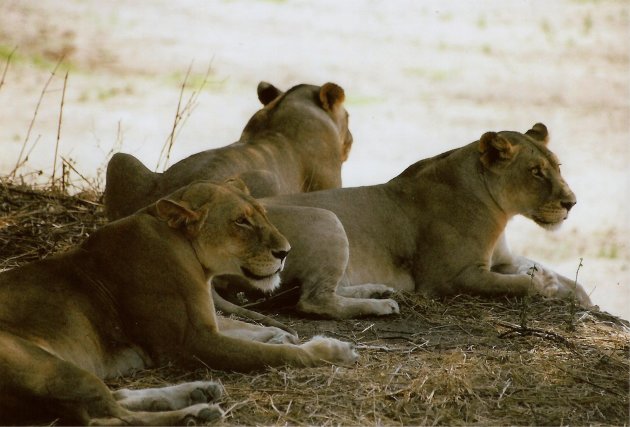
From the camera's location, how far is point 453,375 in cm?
468

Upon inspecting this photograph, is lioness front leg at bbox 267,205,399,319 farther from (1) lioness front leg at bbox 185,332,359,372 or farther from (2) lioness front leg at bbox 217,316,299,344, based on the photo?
(1) lioness front leg at bbox 185,332,359,372

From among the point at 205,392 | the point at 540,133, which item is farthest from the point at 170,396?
the point at 540,133

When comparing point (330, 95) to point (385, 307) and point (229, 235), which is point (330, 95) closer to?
point (385, 307)

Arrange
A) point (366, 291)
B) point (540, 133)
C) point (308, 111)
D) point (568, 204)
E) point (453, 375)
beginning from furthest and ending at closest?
point (308, 111)
point (540, 133)
point (568, 204)
point (366, 291)
point (453, 375)

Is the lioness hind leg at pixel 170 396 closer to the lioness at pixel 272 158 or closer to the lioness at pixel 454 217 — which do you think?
the lioness at pixel 454 217

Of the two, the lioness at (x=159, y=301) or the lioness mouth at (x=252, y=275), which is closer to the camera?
the lioness at (x=159, y=301)

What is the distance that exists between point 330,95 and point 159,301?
A: 12.3 feet

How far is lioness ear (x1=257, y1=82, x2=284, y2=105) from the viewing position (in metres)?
8.55

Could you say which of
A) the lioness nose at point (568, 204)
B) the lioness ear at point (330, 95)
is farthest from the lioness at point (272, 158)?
the lioness nose at point (568, 204)

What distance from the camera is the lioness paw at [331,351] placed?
4863 millimetres

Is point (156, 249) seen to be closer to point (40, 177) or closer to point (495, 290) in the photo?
point (495, 290)

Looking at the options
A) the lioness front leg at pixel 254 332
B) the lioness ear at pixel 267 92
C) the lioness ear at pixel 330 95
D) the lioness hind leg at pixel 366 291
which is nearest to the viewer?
the lioness front leg at pixel 254 332

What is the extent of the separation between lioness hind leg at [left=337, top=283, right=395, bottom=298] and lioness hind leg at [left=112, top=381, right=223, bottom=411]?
2069 mm

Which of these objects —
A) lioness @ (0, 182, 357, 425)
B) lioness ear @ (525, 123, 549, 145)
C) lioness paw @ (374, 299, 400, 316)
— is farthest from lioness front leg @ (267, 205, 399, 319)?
lioness ear @ (525, 123, 549, 145)
